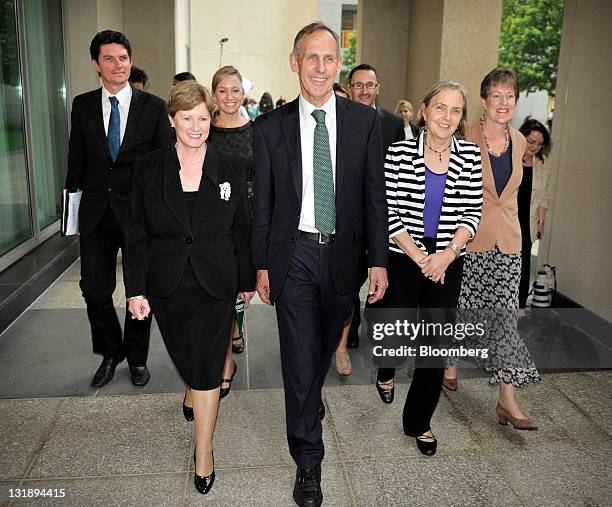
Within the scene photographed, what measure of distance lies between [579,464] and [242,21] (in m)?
30.2

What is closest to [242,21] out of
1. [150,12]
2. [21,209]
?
[150,12]

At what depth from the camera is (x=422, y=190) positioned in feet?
10.5

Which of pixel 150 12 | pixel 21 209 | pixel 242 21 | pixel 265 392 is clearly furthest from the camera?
pixel 242 21

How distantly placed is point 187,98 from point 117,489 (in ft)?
6.13

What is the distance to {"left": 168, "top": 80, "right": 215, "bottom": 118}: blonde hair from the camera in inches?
109

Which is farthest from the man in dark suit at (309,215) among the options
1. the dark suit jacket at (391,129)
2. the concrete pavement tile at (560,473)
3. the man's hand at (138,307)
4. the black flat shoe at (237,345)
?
the black flat shoe at (237,345)

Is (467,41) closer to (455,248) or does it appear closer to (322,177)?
(455,248)

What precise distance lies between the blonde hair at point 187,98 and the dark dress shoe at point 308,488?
173 cm

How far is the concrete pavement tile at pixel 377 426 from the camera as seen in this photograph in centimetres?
338

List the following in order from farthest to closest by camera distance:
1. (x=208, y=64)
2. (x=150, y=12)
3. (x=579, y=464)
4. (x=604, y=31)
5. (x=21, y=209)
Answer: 1. (x=208, y=64)
2. (x=150, y=12)
3. (x=21, y=209)
4. (x=604, y=31)
5. (x=579, y=464)

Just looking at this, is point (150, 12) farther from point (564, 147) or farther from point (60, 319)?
point (564, 147)

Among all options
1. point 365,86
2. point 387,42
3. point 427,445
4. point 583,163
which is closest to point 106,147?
point 365,86

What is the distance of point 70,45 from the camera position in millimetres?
7895

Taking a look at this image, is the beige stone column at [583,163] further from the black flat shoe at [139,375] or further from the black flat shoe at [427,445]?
the black flat shoe at [139,375]
